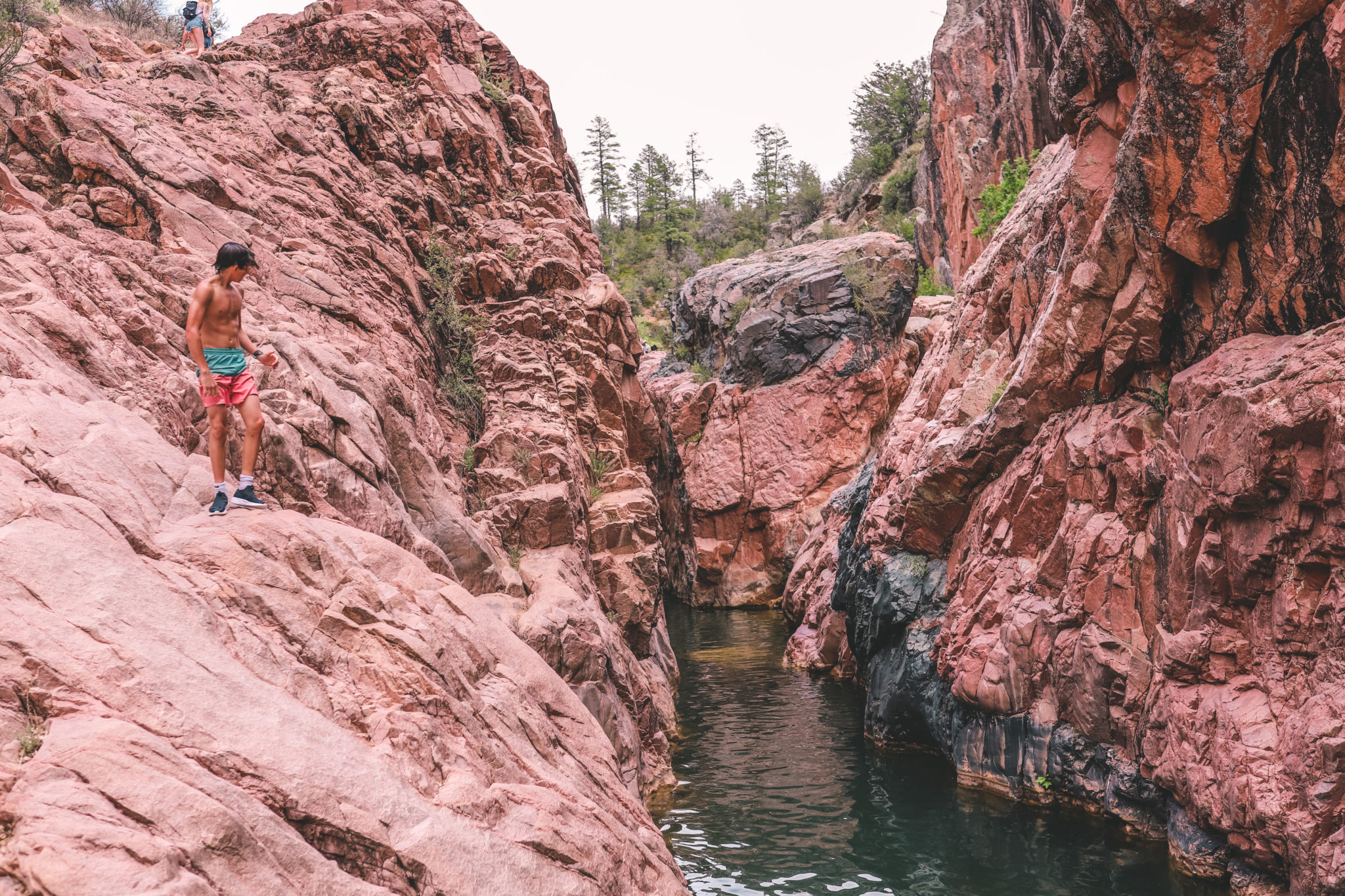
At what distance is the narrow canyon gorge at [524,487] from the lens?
4.87m

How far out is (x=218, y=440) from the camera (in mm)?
6477

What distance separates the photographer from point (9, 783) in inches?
144

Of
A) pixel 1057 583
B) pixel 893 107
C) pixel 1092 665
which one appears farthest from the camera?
pixel 893 107

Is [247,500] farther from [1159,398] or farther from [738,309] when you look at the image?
[738,309]

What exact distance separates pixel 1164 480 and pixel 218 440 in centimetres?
1109

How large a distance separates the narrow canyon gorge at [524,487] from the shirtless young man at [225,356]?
46cm

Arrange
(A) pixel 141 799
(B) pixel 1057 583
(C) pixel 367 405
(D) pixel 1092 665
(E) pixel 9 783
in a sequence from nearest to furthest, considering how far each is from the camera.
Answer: (E) pixel 9 783
(A) pixel 141 799
(C) pixel 367 405
(D) pixel 1092 665
(B) pixel 1057 583

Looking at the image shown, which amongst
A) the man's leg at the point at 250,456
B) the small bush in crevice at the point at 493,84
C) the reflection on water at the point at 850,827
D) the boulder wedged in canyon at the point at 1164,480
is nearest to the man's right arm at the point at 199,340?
the man's leg at the point at 250,456

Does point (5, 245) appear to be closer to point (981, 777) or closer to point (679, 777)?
point (679, 777)

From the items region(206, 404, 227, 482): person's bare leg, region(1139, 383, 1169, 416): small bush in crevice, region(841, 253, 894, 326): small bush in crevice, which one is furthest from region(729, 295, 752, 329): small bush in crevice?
region(206, 404, 227, 482): person's bare leg

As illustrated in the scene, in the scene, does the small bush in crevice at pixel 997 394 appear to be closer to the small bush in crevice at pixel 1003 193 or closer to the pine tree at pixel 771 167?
the small bush in crevice at pixel 1003 193

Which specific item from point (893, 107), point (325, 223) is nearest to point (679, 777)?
point (325, 223)

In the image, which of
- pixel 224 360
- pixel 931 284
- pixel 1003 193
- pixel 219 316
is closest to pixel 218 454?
pixel 224 360

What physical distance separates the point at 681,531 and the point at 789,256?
14638mm
